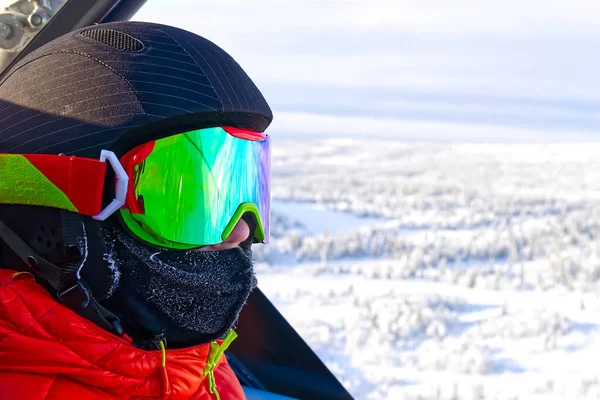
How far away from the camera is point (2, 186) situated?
1.33 m

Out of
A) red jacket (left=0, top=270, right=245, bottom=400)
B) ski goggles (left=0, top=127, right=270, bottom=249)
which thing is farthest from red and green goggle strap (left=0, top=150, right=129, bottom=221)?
red jacket (left=0, top=270, right=245, bottom=400)

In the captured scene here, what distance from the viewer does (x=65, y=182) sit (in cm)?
130

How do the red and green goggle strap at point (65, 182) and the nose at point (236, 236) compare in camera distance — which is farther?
the nose at point (236, 236)

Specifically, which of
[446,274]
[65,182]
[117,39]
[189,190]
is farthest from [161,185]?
[446,274]

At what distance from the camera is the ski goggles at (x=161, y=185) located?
1.30 meters

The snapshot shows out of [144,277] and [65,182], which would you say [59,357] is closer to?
[144,277]

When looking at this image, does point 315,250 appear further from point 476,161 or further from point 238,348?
point 476,161

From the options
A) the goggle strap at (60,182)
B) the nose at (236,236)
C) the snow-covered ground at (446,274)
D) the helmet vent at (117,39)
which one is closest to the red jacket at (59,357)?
the goggle strap at (60,182)

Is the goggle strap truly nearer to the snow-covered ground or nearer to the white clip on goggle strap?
the white clip on goggle strap

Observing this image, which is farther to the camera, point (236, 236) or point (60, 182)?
point (236, 236)

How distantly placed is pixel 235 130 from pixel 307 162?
6.63 m

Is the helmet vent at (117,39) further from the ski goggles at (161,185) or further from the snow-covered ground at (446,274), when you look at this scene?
the snow-covered ground at (446,274)

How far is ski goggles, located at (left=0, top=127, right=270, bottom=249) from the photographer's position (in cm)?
130

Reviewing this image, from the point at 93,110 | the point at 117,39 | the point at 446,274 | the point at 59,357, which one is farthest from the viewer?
the point at 446,274
